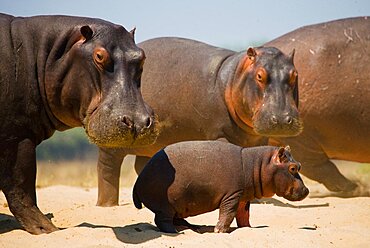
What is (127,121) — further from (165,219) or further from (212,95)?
(212,95)

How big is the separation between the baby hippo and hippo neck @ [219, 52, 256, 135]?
2.22 metres

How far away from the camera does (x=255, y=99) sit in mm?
9422

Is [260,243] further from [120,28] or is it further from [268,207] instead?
[268,207]

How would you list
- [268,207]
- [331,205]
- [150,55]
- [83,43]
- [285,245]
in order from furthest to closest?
[150,55]
[331,205]
[268,207]
[83,43]
[285,245]

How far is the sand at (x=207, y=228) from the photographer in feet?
21.0

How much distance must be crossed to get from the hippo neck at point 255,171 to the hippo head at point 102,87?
1.15 meters

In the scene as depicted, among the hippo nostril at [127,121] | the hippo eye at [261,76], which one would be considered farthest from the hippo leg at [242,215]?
the hippo eye at [261,76]

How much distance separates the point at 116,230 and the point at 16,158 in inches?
39.2

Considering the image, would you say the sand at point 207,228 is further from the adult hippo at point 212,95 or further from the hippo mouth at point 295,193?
the adult hippo at point 212,95

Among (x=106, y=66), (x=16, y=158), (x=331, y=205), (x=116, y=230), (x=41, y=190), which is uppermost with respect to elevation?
(x=106, y=66)

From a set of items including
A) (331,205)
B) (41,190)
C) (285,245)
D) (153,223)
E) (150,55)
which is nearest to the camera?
(285,245)

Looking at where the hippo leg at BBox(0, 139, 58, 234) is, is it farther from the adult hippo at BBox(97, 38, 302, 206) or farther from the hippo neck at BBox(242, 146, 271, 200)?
the adult hippo at BBox(97, 38, 302, 206)

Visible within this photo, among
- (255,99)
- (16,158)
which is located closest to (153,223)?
(16,158)

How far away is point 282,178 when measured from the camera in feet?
24.2
